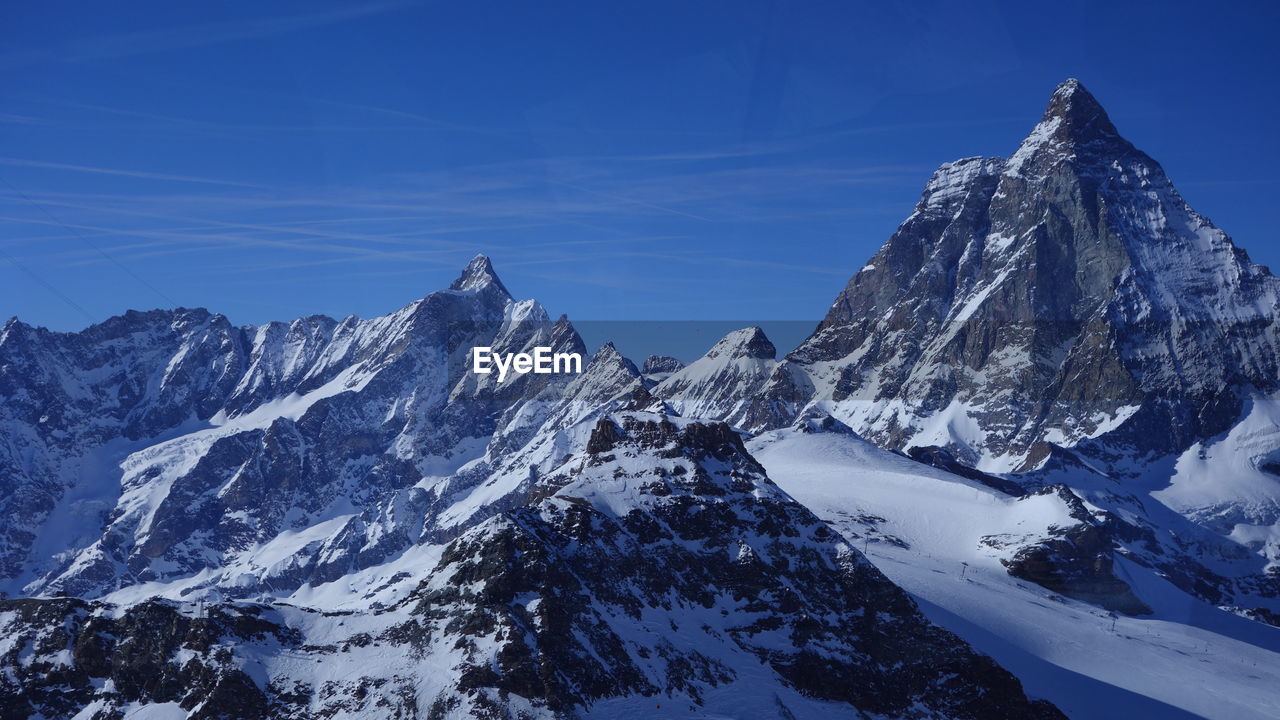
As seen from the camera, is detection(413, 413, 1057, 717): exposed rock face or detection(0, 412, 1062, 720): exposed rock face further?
detection(413, 413, 1057, 717): exposed rock face

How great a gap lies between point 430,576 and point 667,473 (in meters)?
35.3

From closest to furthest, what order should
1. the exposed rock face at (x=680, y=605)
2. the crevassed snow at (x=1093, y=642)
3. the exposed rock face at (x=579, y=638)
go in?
the exposed rock face at (x=579, y=638) → the exposed rock face at (x=680, y=605) → the crevassed snow at (x=1093, y=642)

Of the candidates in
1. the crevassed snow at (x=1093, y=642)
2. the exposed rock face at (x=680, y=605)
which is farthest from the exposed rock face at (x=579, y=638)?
the crevassed snow at (x=1093, y=642)

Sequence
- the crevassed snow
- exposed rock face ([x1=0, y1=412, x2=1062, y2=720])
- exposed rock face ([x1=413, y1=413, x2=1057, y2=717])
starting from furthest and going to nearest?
the crevassed snow, exposed rock face ([x1=413, y1=413, x2=1057, y2=717]), exposed rock face ([x1=0, y1=412, x2=1062, y2=720])

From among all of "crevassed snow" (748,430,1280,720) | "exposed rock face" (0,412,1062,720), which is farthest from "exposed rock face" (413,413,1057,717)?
"crevassed snow" (748,430,1280,720)

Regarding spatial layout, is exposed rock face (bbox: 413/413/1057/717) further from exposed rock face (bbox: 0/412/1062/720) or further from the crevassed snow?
the crevassed snow

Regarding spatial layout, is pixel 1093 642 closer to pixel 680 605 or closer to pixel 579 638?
pixel 680 605

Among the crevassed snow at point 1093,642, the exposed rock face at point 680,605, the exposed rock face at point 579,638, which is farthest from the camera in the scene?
the crevassed snow at point 1093,642

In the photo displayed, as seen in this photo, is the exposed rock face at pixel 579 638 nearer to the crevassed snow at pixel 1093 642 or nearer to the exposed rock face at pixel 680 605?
the exposed rock face at pixel 680 605

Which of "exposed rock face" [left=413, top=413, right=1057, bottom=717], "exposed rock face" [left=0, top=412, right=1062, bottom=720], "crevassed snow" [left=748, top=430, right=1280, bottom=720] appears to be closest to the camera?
"exposed rock face" [left=0, top=412, right=1062, bottom=720]

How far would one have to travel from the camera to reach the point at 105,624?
102 m

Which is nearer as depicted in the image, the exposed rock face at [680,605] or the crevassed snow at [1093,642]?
the exposed rock face at [680,605]

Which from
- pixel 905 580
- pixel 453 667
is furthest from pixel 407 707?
pixel 905 580

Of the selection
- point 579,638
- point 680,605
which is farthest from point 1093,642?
point 579,638
